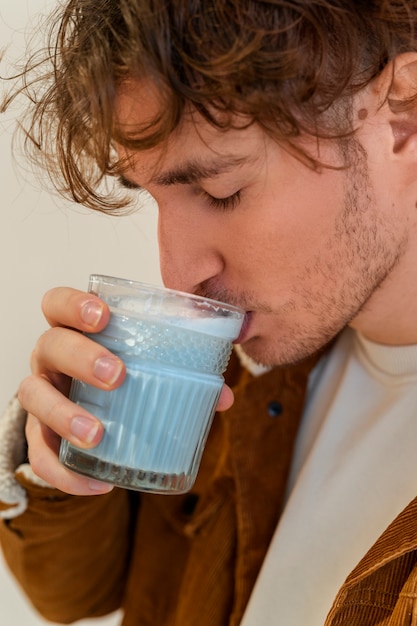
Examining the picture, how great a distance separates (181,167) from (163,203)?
0.29ft

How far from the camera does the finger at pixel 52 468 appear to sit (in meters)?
1.01

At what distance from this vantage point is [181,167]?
3.07 ft

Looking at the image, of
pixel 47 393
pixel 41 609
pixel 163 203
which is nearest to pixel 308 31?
pixel 163 203

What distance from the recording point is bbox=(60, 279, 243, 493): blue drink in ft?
2.82

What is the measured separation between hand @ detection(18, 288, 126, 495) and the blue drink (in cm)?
2

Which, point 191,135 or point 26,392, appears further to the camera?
point 26,392

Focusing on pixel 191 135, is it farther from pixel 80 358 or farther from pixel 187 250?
pixel 80 358

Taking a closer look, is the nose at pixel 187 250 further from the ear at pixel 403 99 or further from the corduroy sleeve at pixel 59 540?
the corduroy sleeve at pixel 59 540

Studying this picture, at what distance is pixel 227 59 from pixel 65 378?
51 cm

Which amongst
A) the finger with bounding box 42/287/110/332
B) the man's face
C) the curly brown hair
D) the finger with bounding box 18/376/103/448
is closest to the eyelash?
the man's face

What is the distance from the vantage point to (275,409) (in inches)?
54.0

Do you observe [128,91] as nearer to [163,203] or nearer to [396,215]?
[163,203]

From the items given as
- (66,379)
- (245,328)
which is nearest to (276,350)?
(245,328)

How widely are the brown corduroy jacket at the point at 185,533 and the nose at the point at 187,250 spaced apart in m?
0.42
